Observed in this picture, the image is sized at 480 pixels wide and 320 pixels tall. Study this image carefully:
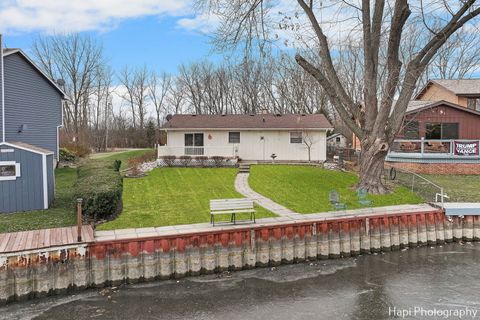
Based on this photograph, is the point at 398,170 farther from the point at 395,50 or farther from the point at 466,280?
the point at 466,280

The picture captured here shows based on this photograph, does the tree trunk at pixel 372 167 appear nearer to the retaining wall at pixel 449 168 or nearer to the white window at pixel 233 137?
the retaining wall at pixel 449 168

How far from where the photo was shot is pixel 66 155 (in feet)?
84.4

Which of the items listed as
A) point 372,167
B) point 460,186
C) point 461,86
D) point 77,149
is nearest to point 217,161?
point 372,167

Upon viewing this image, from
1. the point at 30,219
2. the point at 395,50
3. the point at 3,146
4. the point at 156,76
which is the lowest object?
the point at 30,219

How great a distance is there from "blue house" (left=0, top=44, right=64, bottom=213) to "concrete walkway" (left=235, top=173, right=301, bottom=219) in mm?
7379

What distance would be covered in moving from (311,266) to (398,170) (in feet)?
40.9

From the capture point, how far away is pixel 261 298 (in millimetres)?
8297

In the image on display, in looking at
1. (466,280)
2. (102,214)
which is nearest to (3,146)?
(102,214)

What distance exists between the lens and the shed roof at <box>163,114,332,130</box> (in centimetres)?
2469

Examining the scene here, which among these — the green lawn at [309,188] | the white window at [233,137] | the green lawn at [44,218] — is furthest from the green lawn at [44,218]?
the white window at [233,137]

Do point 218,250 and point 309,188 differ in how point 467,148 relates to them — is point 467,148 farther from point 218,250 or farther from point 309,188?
point 218,250

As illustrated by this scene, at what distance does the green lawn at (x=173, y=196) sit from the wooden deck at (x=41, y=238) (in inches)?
34.4

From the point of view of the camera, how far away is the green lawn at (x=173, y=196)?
1120 centimetres

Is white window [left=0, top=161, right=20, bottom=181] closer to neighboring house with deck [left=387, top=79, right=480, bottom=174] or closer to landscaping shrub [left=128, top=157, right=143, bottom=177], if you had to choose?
landscaping shrub [left=128, top=157, right=143, bottom=177]
